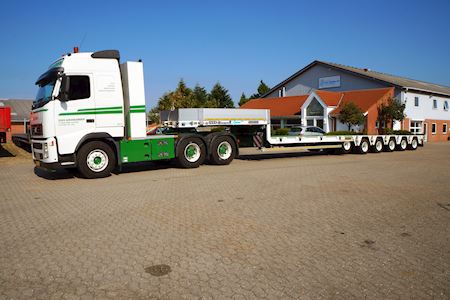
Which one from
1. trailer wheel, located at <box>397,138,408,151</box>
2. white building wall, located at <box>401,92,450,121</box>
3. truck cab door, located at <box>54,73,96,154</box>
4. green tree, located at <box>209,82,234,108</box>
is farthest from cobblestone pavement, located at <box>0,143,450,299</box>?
green tree, located at <box>209,82,234,108</box>

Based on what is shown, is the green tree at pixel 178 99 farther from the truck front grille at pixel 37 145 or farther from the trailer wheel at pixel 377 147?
the truck front grille at pixel 37 145

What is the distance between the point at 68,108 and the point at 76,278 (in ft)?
25.8

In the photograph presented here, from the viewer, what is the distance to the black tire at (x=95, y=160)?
37.0 ft

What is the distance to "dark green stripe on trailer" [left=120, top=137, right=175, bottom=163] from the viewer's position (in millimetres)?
12070

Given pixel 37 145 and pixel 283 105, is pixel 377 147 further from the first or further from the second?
pixel 283 105

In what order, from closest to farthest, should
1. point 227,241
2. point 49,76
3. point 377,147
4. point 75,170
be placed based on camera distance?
point 227,241
point 49,76
point 75,170
point 377,147

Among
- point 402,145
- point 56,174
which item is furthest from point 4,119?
point 402,145

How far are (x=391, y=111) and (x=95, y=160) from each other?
29784mm

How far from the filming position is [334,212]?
23.0 feet

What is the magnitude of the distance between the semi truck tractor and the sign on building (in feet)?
105

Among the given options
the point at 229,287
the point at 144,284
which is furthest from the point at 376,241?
the point at 144,284

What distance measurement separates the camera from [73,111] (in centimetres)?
1104

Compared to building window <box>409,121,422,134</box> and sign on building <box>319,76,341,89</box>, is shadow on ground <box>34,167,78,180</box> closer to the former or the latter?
building window <box>409,121,422,134</box>

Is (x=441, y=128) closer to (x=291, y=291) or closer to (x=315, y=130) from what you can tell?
(x=315, y=130)
